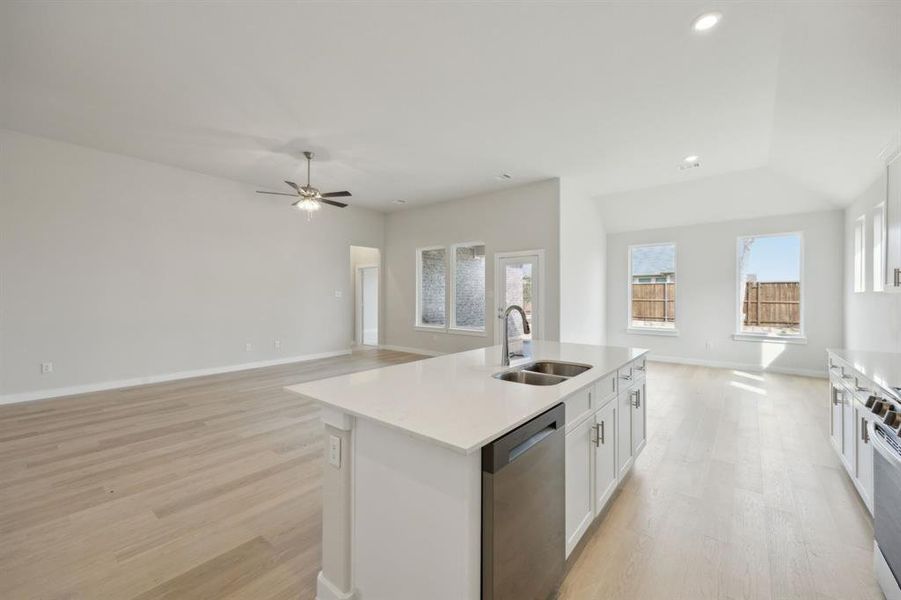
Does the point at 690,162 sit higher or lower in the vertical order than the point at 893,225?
higher

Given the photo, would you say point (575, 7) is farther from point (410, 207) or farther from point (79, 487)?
point (410, 207)

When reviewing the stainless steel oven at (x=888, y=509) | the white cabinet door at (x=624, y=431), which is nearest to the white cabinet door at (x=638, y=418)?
the white cabinet door at (x=624, y=431)

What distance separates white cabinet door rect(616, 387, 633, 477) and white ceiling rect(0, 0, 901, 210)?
8.08 ft

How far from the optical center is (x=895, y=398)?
5.26 ft

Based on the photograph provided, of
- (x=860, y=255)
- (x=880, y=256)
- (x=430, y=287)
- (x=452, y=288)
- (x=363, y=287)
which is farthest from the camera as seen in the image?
(x=363, y=287)

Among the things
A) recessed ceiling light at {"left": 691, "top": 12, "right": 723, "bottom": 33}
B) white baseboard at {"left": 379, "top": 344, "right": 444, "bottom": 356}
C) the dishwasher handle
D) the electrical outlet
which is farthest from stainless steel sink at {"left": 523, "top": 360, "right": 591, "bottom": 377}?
white baseboard at {"left": 379, "top": 344, "right": 444, "bottom": 356}

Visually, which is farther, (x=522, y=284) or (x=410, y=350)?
(x=410, y=350)

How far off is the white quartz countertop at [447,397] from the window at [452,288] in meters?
4.81

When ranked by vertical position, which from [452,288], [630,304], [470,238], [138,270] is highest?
[470,238]

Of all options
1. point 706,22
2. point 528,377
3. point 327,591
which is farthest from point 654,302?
point 327,591

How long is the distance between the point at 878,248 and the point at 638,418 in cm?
335

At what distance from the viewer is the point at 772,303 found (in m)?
6.05

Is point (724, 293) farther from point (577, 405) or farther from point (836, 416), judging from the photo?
point (577, 405)

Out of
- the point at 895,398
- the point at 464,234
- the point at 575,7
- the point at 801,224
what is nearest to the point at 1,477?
the point at 575,7
